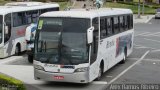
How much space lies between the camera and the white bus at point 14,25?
915 inches

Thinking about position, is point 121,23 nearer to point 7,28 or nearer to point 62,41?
point 7,28

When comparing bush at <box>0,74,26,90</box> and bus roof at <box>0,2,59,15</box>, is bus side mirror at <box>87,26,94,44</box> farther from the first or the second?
bus roof at <box>0,2,59,15</box>

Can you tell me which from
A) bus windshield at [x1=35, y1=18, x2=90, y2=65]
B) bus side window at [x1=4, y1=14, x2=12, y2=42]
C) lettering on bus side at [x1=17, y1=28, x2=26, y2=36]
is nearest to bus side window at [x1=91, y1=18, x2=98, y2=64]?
bus windshield at [x1=35, y1=18, x2=90, y2=65]

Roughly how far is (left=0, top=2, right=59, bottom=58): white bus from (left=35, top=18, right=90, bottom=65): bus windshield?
295 inches

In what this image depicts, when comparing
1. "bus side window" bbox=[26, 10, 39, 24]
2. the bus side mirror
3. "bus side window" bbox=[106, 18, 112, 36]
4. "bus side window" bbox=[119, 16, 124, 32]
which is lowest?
"bus side window" bbox=[26, 10, 39, 24]

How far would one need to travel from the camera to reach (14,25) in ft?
79.7

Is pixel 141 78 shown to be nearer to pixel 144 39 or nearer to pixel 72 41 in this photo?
pixel 72 41

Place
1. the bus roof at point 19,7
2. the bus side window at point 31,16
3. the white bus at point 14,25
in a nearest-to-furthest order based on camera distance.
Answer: the white bus at point 14,25 < the bus roof at point 19,7 < the bus side window at point 31,16

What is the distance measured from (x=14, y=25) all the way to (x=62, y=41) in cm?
902

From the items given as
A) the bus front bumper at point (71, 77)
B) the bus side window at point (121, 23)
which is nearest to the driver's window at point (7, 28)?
the bus side window at point (121, 23)

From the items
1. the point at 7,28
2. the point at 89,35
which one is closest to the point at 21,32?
the point at 7,28

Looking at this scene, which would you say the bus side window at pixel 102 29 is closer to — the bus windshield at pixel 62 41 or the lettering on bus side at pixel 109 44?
the lettering on bus side at pixel 109 44

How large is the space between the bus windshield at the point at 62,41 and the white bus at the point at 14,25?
7486 mm

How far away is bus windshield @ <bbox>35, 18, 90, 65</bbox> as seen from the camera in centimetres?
1572
